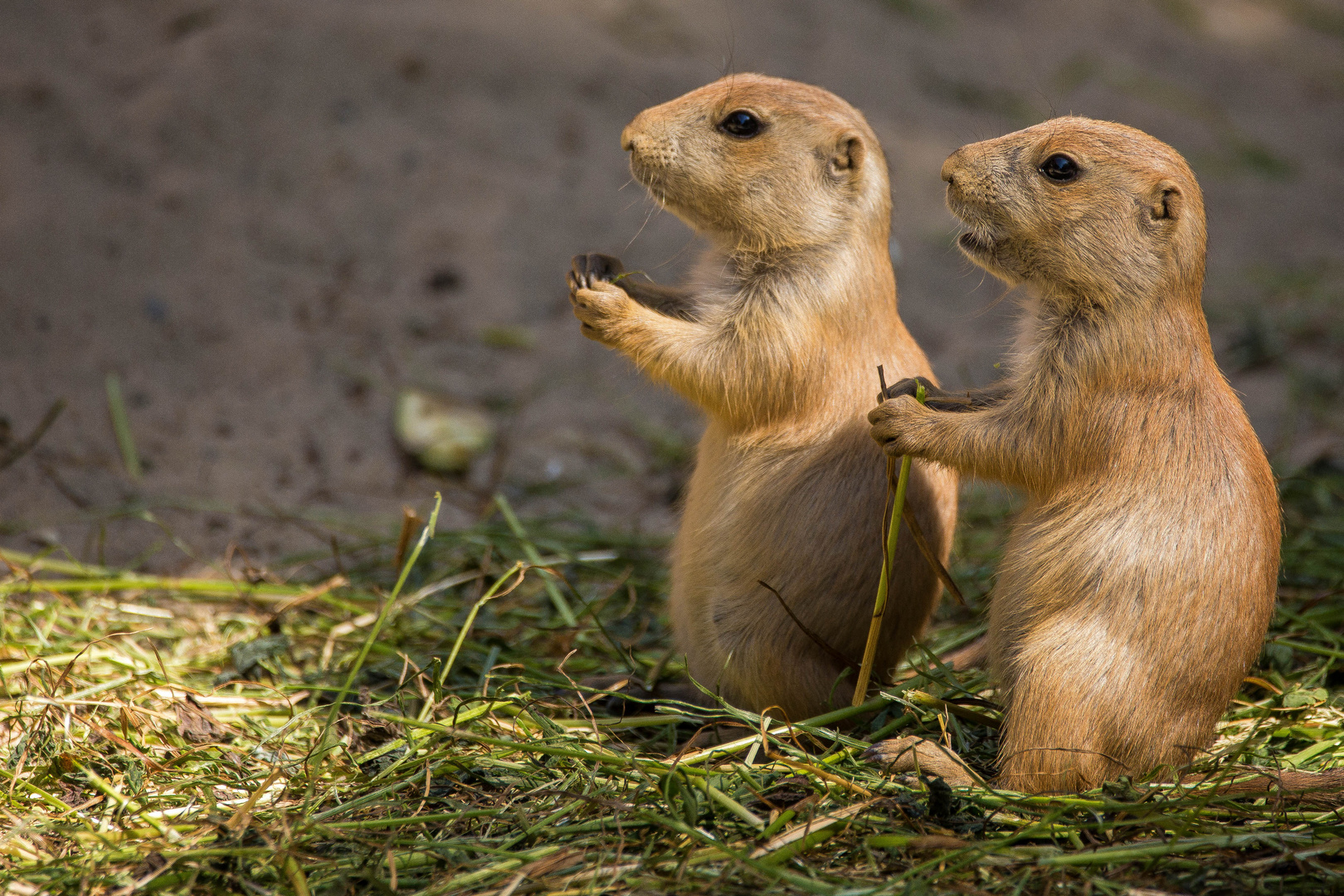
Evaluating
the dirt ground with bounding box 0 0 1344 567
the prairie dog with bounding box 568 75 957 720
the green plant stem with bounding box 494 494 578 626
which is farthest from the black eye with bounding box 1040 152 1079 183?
the green plant stem with bounding box 494 494 578 626

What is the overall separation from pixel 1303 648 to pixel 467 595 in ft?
9.79

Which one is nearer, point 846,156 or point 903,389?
point 903,389

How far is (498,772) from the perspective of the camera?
292 centimetres

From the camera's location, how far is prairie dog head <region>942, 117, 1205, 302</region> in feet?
9.05

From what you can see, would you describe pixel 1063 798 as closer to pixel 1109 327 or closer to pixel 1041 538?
pixel 1041 538

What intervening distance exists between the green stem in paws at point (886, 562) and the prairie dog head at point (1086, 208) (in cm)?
48

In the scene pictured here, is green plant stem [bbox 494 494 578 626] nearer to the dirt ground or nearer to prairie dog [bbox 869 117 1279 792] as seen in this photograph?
the dirt ground

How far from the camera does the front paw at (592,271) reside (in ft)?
11.5

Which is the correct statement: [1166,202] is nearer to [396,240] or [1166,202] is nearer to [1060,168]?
[1060,168]

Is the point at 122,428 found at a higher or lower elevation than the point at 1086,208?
lower

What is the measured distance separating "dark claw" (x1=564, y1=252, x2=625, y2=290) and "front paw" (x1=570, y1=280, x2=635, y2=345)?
0.07m

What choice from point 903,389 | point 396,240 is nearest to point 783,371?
point 903,389

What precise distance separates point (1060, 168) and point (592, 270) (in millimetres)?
1479

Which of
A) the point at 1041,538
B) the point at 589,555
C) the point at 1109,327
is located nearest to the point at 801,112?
the point at 1109,327
